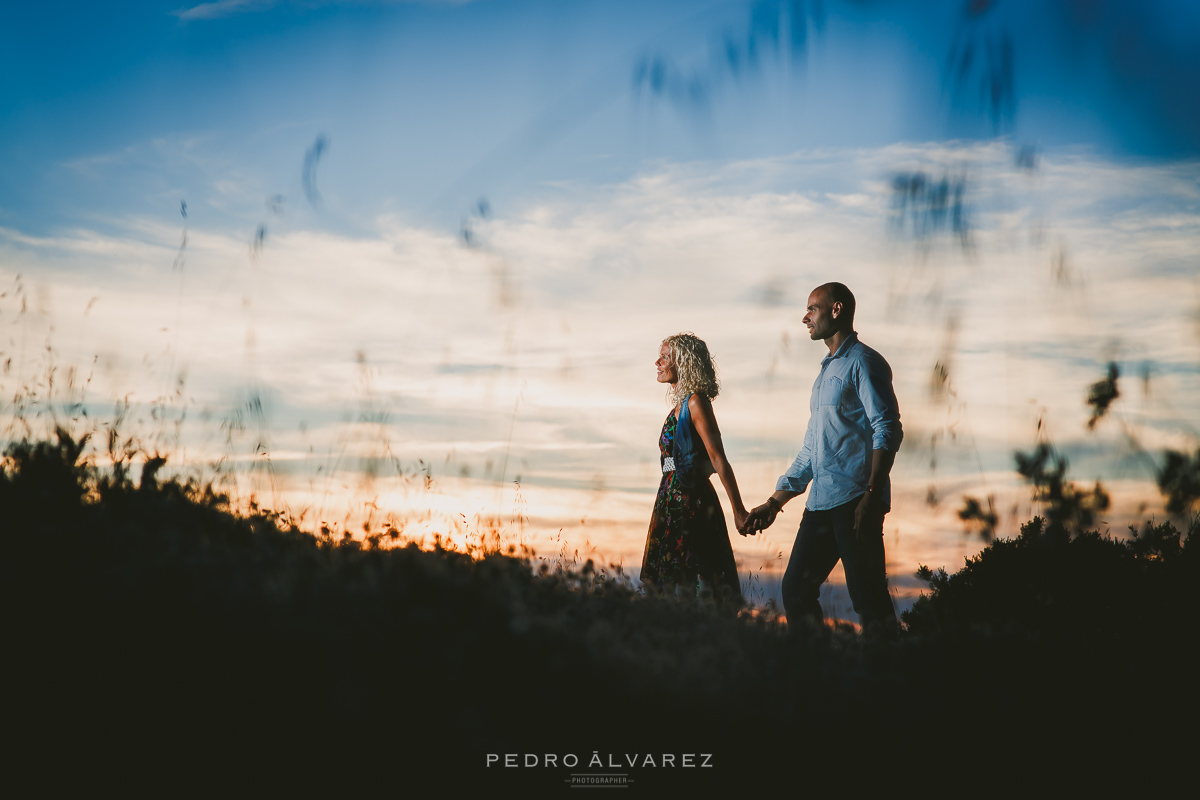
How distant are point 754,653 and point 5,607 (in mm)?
2638

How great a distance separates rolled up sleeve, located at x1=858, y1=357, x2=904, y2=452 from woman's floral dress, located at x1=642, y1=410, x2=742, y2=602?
1277 millimetres

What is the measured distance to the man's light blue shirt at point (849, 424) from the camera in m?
4.63

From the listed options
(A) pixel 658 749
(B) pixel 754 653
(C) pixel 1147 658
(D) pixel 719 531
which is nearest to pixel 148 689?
(A) pixel 658 749

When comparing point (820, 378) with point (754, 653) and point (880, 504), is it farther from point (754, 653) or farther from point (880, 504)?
point (754, 653)

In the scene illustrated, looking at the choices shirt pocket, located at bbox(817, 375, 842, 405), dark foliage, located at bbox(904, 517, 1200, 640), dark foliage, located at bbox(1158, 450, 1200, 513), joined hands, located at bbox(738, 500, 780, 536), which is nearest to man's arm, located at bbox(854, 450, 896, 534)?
shirt pocket, located at bbox(817, 375, 842, 405)

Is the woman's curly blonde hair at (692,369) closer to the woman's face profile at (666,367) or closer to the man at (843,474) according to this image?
the woman's face profile at (666,367)

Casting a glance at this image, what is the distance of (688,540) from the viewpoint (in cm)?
546

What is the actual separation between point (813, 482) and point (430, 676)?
3.15 metres

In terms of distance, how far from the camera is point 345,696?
2.18 metres

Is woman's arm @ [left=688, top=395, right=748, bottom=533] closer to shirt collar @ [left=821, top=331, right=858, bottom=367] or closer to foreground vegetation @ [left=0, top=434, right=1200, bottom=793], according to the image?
shirt collar @ [left=821, top=331, right=858, bottom=367]

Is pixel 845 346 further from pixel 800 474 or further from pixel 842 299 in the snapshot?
pixel 800 474

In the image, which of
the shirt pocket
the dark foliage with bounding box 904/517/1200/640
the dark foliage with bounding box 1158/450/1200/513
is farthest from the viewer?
the dark foliage with bounding box 904/517/1200/640

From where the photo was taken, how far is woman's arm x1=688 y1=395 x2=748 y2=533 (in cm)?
A: 527

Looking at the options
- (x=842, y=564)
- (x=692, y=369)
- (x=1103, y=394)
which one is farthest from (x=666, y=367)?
(x=1103, y=394)
